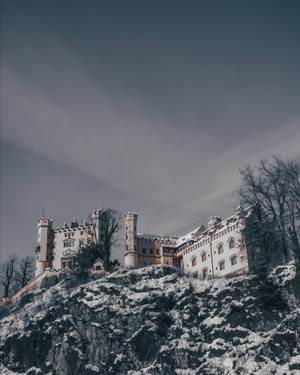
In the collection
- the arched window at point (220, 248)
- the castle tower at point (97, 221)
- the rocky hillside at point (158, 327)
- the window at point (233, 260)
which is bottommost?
the rocky hillside at point (158, 327)

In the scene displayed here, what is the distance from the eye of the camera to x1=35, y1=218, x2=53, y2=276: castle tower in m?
82.9

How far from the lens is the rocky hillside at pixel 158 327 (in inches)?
1699

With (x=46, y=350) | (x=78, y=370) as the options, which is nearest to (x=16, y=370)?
(x=46, y=350)

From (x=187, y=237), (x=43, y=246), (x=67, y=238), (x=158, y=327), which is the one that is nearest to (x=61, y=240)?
(x=67, y=238)

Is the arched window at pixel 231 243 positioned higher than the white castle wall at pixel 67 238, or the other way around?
the white castle wall at pixel 67 238

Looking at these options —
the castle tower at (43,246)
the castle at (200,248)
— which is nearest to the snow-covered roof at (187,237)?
the castle at (200,248)

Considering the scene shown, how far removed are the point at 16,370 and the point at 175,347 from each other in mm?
21137

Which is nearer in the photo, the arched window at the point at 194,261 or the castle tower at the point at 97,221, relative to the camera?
the arched window at the point at 194,261

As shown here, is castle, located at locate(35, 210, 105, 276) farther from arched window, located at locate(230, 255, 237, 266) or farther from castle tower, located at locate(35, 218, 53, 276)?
arched window, located at locate(230, 255, 237, 266)

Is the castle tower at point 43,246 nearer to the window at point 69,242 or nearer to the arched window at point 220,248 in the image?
the window at point 69,242

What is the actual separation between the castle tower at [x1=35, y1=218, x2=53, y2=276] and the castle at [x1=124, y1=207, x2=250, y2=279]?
15.4 metres

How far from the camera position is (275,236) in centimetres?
5506

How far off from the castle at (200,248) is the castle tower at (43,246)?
608 inches

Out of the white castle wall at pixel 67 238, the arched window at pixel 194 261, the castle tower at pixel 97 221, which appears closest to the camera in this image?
the arched window at pixel 194 261
